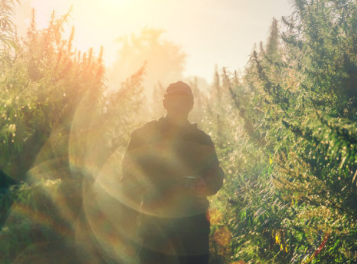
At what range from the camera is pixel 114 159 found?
402 cm

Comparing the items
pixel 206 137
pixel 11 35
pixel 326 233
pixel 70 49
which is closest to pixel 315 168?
pixel 326 233

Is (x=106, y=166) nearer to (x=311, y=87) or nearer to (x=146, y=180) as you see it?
(x=146, y=180)

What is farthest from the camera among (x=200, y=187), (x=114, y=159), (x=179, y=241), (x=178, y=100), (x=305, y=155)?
(x=114, y=159)

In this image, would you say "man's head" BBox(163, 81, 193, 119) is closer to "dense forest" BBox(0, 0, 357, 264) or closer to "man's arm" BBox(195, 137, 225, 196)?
"man's arm" BBox(195, 137, 225, 196)

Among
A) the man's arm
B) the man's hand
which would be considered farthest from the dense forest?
the man's hand

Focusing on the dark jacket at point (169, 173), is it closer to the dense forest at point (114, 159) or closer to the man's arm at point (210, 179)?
the man's arm at point (210, 179)

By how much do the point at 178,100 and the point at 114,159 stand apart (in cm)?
181

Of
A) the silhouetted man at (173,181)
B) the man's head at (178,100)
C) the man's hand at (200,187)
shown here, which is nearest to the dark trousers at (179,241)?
the silhouetted man at (173,181)

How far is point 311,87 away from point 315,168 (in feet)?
4.30

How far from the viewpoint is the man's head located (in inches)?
99.5

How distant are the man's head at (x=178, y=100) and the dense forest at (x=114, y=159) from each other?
89 centimetres

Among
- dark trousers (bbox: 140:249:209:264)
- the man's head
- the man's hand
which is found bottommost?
dark trousers (bbox: 140:249:209:264)

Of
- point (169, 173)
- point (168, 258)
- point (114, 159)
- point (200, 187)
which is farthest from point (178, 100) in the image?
point (114, 159)

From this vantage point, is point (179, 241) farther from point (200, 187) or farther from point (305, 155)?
point (305, 155)
